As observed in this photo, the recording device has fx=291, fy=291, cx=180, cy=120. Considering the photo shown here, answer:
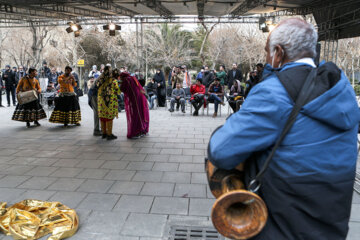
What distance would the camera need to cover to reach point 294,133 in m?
1.07

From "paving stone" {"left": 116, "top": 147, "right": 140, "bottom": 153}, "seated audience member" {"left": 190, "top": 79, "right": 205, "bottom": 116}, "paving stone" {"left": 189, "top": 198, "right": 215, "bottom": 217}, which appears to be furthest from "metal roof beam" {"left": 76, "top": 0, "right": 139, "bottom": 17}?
"paving stone" {"left": 189, "top": 198, "right": 215, "bottom": 217}

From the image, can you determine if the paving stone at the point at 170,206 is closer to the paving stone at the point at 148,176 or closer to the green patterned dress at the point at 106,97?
the paving stone at the point at 148,176

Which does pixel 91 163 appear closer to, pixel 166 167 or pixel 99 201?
pixel 166 167

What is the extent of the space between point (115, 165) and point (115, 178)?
62cm

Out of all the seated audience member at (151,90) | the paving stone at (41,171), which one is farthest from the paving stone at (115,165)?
the seated audience member at (151,90)

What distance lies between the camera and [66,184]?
398 cm

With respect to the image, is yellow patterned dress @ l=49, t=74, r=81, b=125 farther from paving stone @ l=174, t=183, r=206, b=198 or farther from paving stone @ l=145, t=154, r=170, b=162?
paving stone @ l=174, t=183, r=206, b=198

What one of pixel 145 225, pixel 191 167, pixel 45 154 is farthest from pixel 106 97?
pixel 145 225

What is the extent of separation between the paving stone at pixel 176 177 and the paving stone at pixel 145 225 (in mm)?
1076

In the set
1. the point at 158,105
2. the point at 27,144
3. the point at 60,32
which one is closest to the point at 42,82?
the point at 158,105

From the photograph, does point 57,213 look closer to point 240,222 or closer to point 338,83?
point 240,222

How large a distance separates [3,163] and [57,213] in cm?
262

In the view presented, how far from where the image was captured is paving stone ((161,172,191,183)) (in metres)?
4.13

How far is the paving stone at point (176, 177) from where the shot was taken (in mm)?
4133
